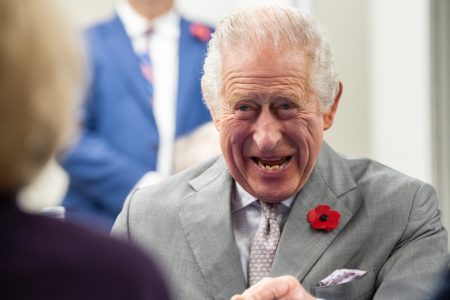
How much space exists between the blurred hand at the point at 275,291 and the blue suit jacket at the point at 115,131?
2.10m

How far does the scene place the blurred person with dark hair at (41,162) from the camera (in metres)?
1.13

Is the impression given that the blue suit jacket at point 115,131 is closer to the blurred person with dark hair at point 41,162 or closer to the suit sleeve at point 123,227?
the suit sleeve at point 123,227

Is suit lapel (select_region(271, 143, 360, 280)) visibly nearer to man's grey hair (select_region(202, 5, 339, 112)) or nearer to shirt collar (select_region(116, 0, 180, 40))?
man's grey hair (select_region(202, 5, 339, 112))

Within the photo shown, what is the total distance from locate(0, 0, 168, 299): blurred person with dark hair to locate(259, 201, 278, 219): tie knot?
1.29 m

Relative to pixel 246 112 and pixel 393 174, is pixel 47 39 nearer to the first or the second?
pixel 246 112

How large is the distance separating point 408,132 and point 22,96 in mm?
4061

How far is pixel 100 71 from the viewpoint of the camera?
4246 mm

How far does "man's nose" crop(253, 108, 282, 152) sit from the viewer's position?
8.02ft

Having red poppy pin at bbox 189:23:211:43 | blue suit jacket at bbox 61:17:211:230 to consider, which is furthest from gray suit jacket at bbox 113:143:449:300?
red poppy pin at bbox 189:23:211:43

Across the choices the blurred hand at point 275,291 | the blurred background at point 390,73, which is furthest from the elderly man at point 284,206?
the blurred background at point 390,73

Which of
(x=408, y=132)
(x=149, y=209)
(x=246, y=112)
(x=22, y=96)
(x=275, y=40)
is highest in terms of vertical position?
(x=22, y=96)

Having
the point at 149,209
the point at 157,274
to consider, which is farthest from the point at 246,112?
the point at 157,274

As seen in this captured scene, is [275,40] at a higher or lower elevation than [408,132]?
higher

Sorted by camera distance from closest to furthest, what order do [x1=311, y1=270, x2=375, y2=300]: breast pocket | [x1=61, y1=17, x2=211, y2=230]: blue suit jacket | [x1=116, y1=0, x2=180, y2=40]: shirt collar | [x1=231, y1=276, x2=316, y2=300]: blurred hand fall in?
[x1=231, y1=276, x2=316, y2=300]: blurred hand, [x1=311, y1=270, x2=375, y2=300]: breast pocket, [x1=61, y1=17, x2=211, y2=230]: blue suit jacket, [x1=116, y1=0, x2=180, y2=40]: shirt collar
